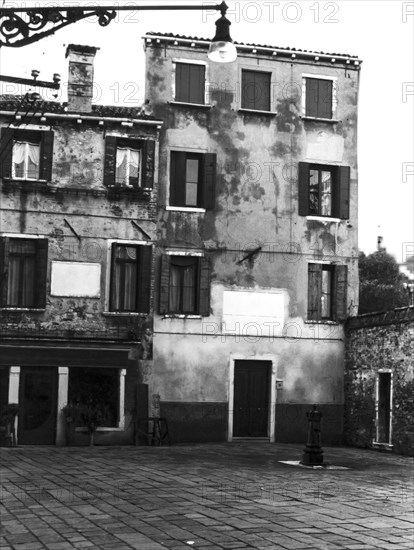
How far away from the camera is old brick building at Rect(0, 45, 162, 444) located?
918 inches

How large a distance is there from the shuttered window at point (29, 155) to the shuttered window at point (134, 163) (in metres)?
1.87

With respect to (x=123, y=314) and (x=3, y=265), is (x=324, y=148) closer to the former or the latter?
(x=123, y=314)

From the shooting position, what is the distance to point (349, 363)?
25.9 metres

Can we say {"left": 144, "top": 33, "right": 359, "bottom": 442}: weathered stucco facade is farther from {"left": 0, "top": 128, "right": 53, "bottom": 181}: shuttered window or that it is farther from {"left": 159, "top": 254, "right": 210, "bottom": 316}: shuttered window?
{"left": 0, "top": 128, "right": 53, "bottom": 181}: shuttered window

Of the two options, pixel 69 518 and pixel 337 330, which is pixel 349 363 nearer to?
pixel 337 330

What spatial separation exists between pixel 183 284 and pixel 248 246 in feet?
7.15

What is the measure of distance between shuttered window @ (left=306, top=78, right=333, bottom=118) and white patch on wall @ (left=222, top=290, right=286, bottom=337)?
5.56 m

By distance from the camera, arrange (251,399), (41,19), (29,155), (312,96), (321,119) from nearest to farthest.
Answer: (41,19) → (29,155) → (251,399) → (321,119) → (312,96)

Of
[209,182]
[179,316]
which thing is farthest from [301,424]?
[209,182]

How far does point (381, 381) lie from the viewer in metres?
24.4


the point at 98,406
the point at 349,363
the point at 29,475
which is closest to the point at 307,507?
the point at 29,475

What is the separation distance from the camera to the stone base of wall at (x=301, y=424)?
25.3m

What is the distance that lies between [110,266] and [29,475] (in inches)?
364

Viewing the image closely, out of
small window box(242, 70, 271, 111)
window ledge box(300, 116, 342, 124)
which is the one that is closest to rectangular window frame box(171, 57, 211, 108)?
small window box(242, 70, 271, 111)
